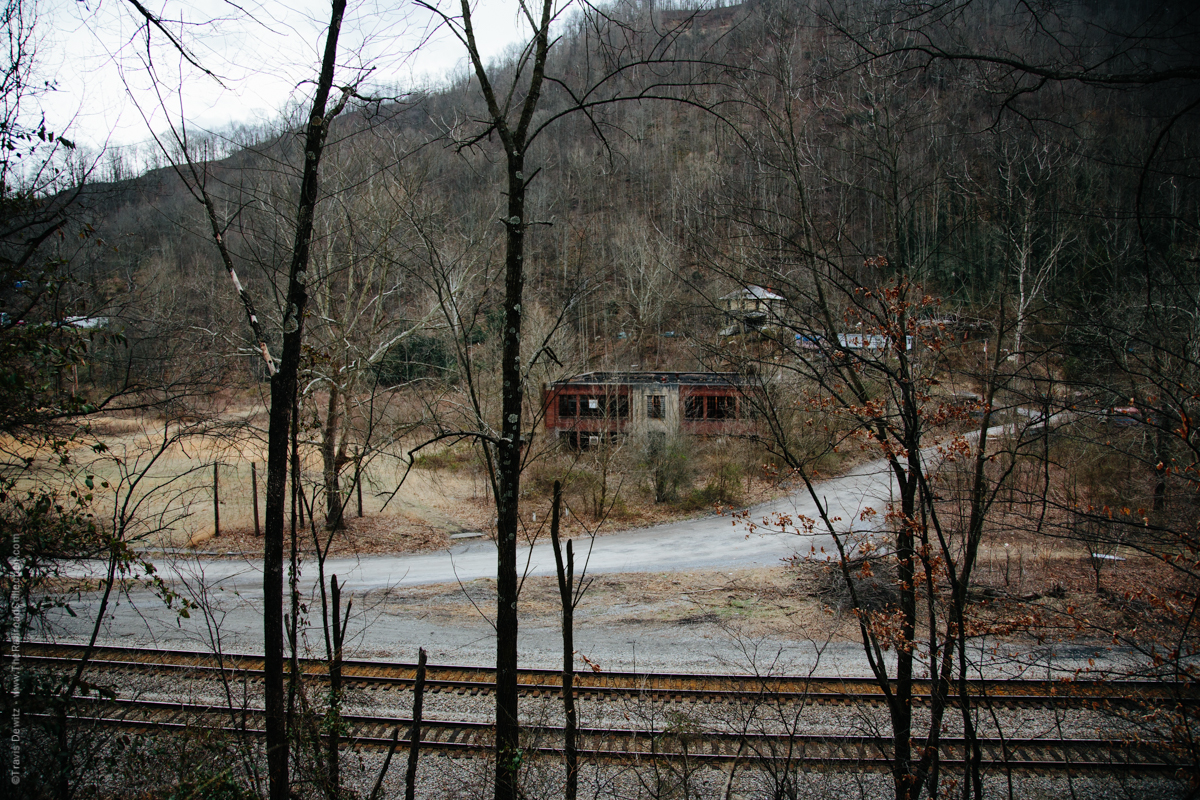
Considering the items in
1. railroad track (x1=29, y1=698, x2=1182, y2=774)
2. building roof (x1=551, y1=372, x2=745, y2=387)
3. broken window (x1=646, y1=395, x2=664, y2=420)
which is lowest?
railroad track (x1=29, y1=698, x2=1182, y2=774)

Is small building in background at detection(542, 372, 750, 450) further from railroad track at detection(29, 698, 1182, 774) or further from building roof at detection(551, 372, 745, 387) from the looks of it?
railroad track at detection(29, 698, 1182, 774)

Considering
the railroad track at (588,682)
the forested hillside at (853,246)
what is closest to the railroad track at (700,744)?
the railroad track at (588,682)

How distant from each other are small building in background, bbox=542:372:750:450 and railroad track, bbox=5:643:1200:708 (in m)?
13.9

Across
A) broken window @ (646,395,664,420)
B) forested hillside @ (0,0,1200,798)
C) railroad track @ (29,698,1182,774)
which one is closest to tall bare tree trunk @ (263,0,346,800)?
forested hillside @ (0,0,1200,798)

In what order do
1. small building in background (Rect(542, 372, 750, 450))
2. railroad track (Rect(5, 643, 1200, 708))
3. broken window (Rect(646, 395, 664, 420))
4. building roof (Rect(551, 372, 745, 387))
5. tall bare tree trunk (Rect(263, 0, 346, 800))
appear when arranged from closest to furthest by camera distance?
tall bare tree trunk (Rect(263, 0, 346, 800))
railroad track (Rect(5, 643, 1200, 708))
small building in background (Rect(542, 372, 750, 450))
broken window (Rect(646, 395, 664, 420))
building roof (Rect(551, 372, 745, 387))

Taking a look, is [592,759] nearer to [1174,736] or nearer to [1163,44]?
[1174,736]

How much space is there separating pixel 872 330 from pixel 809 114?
2.37 m

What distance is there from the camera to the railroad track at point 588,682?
7.73 m

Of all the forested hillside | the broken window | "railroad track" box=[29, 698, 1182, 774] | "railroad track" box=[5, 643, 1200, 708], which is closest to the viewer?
the forested hillside

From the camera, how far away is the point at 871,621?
17.8 ft

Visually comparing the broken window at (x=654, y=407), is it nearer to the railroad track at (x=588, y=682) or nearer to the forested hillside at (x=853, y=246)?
the forested hillside at (x=853, y=246)

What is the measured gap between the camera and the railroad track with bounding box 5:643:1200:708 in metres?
7.73

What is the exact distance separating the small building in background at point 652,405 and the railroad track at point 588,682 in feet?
45.6

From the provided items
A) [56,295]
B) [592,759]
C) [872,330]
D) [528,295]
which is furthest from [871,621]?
[528,295]
